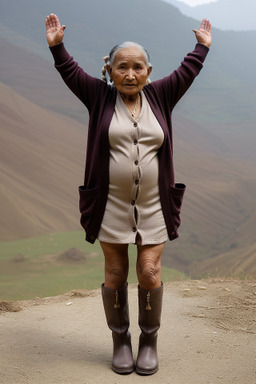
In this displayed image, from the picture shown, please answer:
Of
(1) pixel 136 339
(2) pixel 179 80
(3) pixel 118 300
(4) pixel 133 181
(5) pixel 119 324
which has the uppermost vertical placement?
(2) pixel 179 80

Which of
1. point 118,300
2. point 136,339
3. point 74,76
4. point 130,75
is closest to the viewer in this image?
point 130,75

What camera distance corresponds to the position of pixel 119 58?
2264 mm

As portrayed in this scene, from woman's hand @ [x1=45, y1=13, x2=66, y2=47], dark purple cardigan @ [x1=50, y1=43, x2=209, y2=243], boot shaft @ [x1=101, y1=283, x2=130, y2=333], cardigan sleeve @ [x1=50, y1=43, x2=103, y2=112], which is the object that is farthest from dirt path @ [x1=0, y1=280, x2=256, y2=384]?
woman's hand @ [x1=45, y1=13, x2=66, y2=47]

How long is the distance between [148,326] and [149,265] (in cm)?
30

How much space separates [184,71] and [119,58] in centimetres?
31

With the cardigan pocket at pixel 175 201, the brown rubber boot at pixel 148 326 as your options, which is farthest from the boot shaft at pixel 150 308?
the cardigan pocket at pixel 175 201

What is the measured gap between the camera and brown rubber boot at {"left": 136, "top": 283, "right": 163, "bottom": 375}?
240 centimetres

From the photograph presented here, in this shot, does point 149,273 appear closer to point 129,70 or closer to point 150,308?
point 150,308

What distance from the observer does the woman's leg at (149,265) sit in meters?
2.33

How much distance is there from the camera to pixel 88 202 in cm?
237

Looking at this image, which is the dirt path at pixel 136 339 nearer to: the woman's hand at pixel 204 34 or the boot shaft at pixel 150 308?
the boot shaft at pixel 150 308

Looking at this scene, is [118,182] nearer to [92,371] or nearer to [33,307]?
[92,371]

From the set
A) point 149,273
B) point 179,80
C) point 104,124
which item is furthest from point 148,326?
point 179,80

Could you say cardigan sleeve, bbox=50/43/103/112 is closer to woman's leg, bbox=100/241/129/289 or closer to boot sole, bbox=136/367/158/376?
woman's leg, bbox=100/241/129/289
